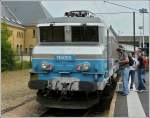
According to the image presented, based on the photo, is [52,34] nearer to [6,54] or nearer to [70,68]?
[70,68]

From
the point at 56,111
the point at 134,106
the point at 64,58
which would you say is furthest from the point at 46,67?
the point at 134,106

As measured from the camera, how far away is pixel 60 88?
13734 mm

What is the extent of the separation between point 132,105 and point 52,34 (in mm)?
3502

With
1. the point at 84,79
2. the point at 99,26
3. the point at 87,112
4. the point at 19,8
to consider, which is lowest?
the point at 87,112

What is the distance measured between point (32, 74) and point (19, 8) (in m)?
67.9

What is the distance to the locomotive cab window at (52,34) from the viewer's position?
1489 cm

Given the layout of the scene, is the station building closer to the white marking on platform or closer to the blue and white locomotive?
the white marking on platform

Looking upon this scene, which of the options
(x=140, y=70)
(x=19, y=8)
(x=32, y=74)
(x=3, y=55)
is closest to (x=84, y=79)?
(x=32, y=74)

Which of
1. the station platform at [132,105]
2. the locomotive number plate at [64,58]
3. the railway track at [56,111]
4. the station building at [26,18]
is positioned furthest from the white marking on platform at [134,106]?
the station building at [26,18]

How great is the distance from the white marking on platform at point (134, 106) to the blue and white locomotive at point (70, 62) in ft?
3.65

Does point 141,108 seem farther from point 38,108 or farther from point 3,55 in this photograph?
point 3,55

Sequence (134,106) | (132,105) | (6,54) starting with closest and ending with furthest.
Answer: (134,106), (132,105), (6,54)

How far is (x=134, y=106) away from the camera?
15.6 m

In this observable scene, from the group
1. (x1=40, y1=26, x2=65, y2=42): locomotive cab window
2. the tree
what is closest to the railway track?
(x1=40, y1=26, x2=65, y2=42): locomotive cab window
